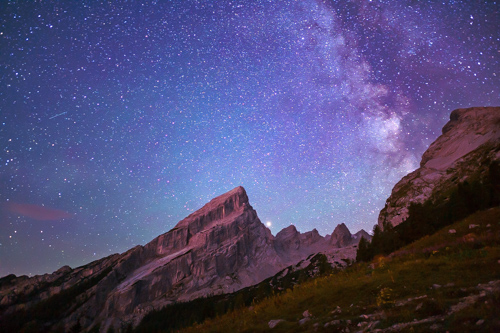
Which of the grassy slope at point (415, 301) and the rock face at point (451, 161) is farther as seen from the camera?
the rock face at point (451, 161)

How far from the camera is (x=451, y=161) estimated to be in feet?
522

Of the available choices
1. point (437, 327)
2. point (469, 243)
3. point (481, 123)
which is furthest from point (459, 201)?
point (481, 123)

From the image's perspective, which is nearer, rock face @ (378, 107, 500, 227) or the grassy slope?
the grassy slope

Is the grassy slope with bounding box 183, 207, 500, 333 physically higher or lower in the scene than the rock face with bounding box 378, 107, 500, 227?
lower

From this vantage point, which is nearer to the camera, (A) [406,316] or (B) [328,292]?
(A) [406,316]

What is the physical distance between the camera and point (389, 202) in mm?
174250

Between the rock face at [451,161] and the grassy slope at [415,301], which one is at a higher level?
the rock face at [451,161]

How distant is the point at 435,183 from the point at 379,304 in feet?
554

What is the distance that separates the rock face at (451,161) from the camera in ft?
433

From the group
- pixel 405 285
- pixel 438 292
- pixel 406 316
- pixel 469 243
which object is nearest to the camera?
pixel 406 316

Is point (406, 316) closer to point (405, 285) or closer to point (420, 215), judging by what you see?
point (405, 285)

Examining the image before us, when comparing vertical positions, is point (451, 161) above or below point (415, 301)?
above

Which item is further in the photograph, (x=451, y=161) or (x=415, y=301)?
(x=451, y=161)

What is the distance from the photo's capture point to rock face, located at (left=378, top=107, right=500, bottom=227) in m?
132
